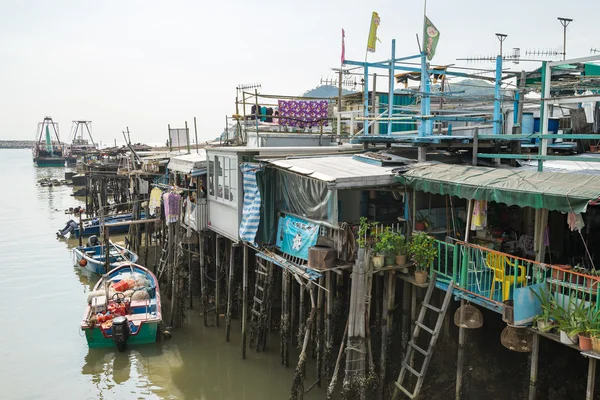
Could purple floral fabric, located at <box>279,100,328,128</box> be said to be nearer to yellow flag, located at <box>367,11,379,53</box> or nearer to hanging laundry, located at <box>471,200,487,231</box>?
yellow flag, located at <box>367,11,379,53</box>

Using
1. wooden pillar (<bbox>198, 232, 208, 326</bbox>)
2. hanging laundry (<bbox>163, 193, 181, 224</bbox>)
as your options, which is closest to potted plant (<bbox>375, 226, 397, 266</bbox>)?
wooden pillar (<bbox>198, 232, 208, 326</bbox>)

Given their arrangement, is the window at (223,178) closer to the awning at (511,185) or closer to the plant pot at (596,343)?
the awning at (511,185)

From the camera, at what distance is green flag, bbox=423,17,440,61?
11.6 metres

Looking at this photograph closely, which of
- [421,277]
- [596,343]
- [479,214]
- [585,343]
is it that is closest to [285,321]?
[421,277]

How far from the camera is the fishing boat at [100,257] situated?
22.5 metres

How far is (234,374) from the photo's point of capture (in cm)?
1376

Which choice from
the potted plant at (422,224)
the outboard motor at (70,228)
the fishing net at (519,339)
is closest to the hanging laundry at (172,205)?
the potted plant at (422,224)

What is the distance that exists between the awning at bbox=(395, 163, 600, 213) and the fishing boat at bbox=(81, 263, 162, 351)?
29.5ft

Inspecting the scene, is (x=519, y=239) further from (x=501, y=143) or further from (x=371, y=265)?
(x=371, y=265)

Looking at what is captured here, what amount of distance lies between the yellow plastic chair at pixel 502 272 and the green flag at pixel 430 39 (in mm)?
5003

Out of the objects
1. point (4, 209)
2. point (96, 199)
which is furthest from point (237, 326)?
point (4, 209)

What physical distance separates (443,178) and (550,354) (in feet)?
13.6

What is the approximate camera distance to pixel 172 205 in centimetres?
1705

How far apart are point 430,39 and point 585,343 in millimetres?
7293
